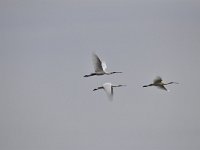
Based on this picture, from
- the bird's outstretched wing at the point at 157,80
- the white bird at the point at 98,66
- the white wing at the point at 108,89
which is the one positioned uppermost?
the white bird at the point at 98,66

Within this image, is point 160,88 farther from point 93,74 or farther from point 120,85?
point 93,74

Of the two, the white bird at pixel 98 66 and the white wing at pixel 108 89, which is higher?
the white bird at pixel 98 66

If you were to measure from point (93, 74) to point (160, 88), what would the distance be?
76cm

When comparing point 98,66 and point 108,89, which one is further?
point 98,66

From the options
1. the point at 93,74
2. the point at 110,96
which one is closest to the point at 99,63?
the point at 93,74

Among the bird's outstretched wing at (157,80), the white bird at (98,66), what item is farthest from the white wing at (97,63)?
the bird's outstretched wing at (157,80)

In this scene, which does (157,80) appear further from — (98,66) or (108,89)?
(108,89)

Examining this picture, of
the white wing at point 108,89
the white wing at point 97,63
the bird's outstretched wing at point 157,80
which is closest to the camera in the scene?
the white wing at point 108,89

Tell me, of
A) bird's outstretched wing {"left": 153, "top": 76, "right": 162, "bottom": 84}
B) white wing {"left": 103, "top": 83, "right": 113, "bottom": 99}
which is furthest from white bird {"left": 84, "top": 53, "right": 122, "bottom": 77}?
bird's outstretched wing {"left": 153, "top": 76, "right": 162, "bottom": 84}

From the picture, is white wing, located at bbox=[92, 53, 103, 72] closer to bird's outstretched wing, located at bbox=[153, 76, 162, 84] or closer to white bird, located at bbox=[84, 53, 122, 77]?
white bird, located at bbox=[84, 53, 122, 77]

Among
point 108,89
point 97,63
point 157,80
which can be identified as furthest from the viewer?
point 157,80

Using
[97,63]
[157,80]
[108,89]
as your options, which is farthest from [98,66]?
[157,80]

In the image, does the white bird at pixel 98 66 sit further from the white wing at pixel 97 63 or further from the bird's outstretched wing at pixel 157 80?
the bird's outstretched wing at pixel 157 80

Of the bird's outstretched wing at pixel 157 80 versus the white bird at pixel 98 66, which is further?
the bird's outstretched wing at pixel 157 80
